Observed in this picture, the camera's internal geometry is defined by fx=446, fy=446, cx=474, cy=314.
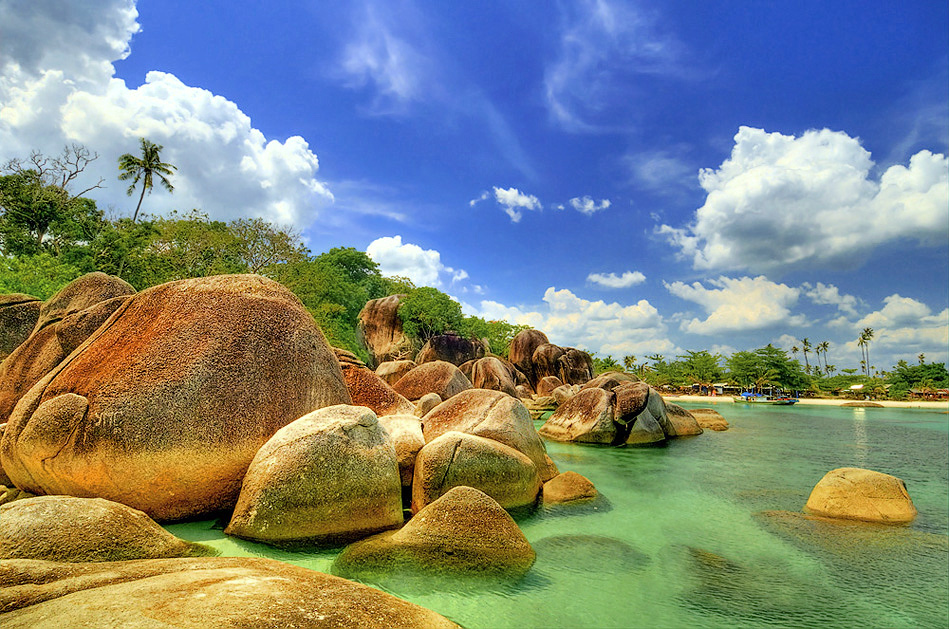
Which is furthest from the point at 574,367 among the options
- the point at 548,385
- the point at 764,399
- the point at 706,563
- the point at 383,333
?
the point at 706,563

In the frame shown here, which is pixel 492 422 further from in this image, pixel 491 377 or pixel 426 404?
pixel 491 377

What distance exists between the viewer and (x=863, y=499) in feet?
27.2

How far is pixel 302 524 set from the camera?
536 cm

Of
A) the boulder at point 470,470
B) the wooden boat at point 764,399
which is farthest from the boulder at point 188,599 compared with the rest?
the wooden boat at point 764,399

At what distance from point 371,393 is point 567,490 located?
194 inches

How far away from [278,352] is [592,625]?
540 cm

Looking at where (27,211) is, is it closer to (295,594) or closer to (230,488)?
(230,488)

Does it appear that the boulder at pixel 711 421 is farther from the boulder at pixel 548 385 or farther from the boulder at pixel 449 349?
the boulder at pixel 449 349

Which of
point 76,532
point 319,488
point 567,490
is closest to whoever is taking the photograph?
point 76,532

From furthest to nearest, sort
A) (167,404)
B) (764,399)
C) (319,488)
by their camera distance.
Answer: (764,399) < (167,404) < (319,488)

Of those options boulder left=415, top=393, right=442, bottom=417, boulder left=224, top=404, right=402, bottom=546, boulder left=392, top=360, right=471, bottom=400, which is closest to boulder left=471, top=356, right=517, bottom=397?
boulder left=392, top=360, right=471, bottom=400

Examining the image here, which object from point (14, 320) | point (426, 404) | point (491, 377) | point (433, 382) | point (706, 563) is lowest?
point (706, 563)

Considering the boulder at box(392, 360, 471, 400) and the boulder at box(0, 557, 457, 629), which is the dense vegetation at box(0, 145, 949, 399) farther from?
the boulder at box(0, 557, 457, 629)

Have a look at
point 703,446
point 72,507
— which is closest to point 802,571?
point 72,507
